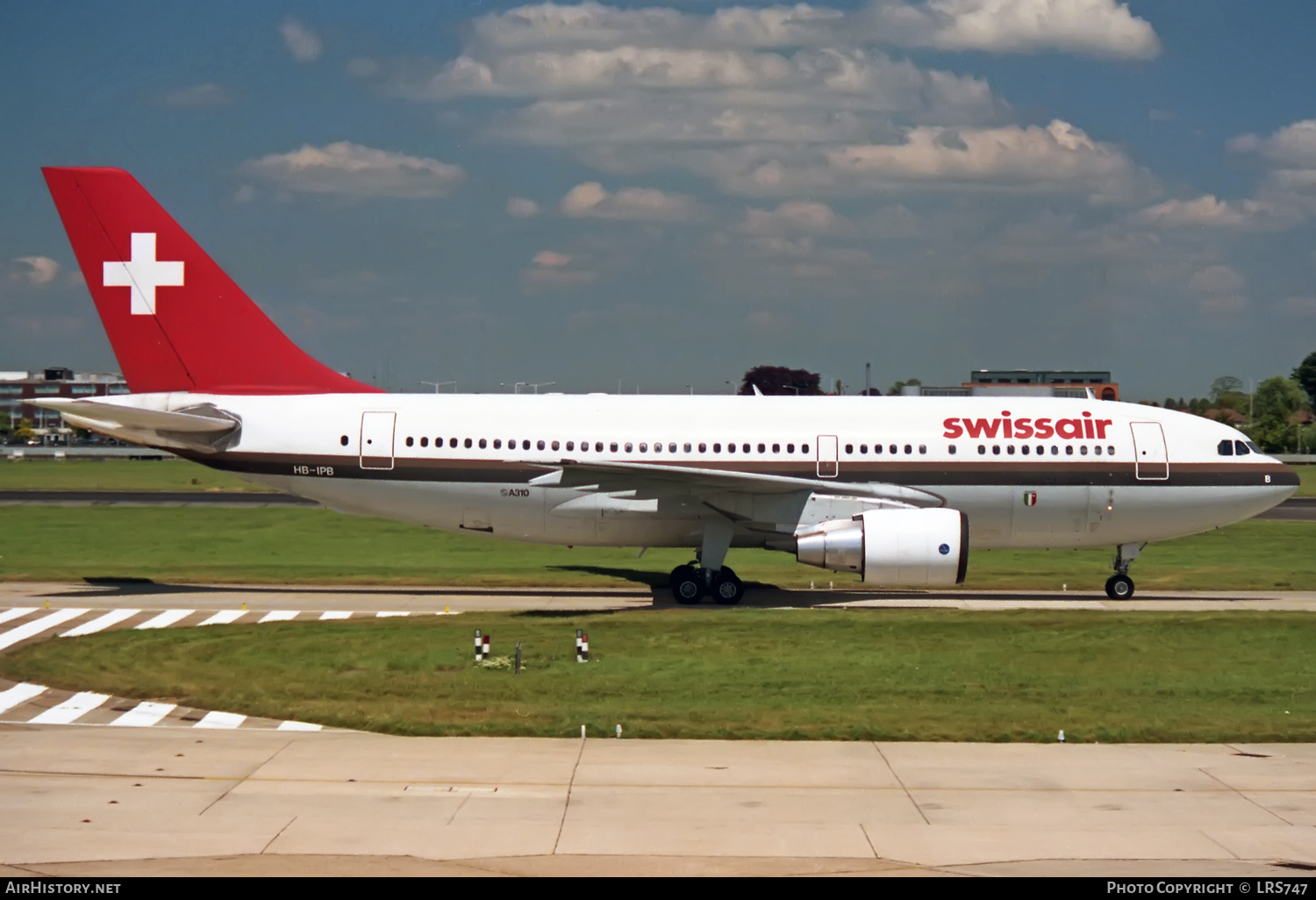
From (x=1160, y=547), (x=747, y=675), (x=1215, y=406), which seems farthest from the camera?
(x=1215, y=406)

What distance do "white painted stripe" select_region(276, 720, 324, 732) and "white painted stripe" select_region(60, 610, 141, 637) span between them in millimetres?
8282

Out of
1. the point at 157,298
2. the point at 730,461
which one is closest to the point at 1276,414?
the point at 730,461

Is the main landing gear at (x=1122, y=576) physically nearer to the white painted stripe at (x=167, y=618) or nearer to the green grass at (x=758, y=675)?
the green grass at (x=758, y=675)

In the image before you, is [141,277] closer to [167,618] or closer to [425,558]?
[167,618]

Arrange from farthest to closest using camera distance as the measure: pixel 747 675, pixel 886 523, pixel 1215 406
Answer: pixel 1215 406
pixel 886 523
pixel 747 675

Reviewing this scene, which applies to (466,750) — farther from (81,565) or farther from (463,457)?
(81,565)

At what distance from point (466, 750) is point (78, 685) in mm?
6925

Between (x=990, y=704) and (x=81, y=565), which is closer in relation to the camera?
(x=990, y=704)

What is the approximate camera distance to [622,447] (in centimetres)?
3014

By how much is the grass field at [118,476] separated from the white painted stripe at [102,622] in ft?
123

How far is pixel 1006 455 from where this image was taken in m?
30.1

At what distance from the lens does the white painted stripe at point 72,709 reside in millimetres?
17405

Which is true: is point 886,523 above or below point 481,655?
above

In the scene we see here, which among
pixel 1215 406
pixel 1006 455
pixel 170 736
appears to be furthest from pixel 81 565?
pixel 1215 406
